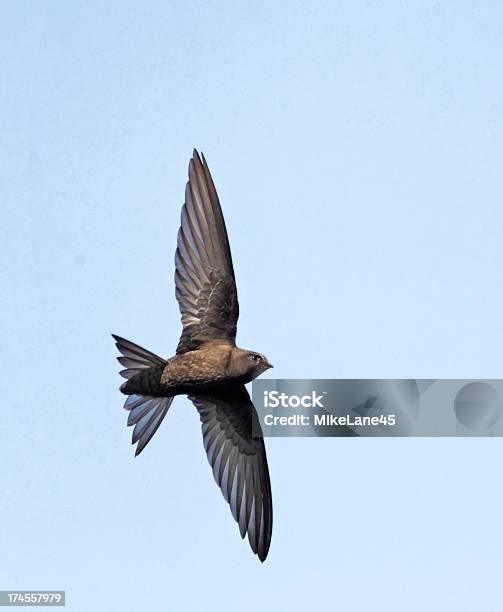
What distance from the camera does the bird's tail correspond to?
49.3 feet

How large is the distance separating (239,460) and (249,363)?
77.1 inches

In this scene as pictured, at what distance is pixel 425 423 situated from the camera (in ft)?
54.8

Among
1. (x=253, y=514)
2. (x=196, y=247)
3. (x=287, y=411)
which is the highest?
(x=196, y=247)

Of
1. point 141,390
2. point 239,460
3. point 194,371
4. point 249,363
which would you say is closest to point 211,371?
point 194,371

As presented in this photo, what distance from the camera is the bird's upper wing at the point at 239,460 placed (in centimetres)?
1636

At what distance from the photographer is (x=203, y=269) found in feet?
51.4

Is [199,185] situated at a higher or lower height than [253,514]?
higher

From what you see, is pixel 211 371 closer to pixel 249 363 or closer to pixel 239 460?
pixel 249 363

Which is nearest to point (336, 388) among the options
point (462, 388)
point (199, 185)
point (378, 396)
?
point (378, 396)

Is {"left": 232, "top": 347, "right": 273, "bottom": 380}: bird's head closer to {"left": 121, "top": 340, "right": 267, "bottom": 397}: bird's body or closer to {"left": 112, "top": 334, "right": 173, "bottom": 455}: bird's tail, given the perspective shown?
{"left": 121, "top": 340, "right": 267, "bottom": 397}: bird's body

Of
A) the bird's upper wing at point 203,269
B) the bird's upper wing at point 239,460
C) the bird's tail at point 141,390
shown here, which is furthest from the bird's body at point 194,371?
the bird's upper wing at point 239,460

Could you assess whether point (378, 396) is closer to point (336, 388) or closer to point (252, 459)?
point (336, 388)

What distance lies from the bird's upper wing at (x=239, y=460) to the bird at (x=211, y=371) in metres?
0.01

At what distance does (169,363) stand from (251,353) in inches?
34.5
